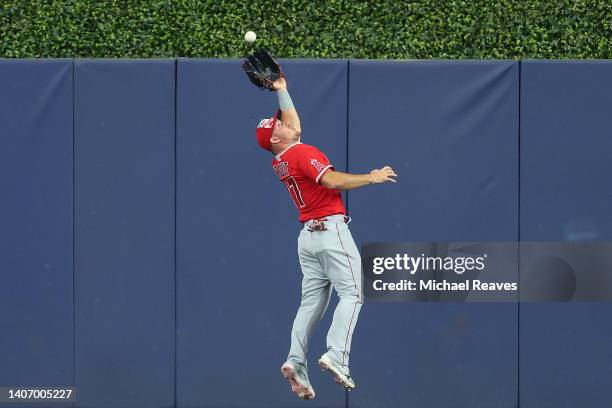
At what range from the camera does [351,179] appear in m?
7.66

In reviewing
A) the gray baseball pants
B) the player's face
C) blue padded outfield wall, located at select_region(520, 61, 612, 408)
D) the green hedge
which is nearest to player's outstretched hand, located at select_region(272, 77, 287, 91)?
the player's face

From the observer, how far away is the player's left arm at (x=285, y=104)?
791 centimetres

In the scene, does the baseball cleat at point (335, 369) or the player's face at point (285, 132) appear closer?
the baseball cleat at point (335, 369)

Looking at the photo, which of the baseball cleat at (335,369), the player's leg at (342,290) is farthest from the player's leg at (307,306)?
the baseball cleat at (335,369)

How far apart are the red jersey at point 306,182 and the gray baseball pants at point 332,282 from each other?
3.3 inches

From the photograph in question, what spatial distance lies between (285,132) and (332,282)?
1107 millimetres

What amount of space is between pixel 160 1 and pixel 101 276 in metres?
2.55

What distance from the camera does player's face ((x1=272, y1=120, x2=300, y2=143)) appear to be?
8062 mm

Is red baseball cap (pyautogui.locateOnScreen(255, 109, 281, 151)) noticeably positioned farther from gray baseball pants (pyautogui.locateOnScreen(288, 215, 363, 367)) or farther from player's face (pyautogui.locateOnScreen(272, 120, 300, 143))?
gray baseball pants (pyautogui.locateOnScreen(288, 215, 363, 367))

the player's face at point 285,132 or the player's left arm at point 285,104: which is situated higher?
the player's left arm at point 285,104

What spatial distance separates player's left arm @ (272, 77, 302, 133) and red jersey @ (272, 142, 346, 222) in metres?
0.16

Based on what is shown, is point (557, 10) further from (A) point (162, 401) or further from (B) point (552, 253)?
(A) point (162, 401)

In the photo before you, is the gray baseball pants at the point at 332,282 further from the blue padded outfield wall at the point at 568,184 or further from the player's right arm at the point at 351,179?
the blue padded outfield wall at the point at 568,184

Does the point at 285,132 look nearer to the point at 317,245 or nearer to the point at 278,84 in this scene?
the point at 278,84
